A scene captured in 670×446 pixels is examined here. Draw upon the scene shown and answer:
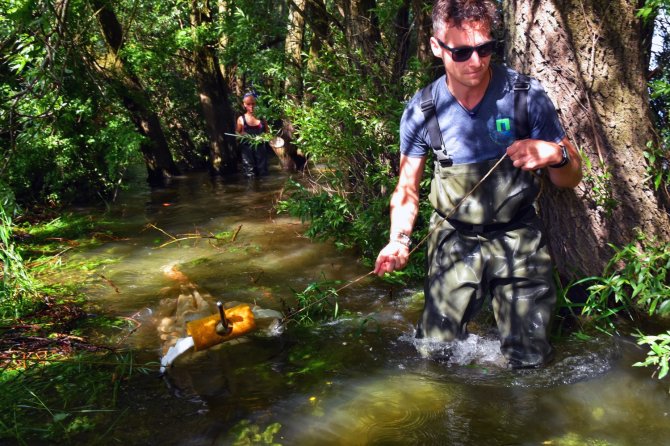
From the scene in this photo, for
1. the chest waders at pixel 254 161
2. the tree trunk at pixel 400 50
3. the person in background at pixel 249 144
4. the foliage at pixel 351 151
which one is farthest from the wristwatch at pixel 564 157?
the chest waders at pixel 254 161

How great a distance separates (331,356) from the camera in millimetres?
4125

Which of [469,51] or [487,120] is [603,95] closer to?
[487,120]

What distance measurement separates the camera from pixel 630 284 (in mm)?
3721

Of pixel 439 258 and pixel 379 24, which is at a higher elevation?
pixel 379 24

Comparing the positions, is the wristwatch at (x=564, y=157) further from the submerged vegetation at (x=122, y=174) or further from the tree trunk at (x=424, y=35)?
the tree trunk at (x=424, y=35)

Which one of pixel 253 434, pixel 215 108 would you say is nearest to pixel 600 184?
pixel 253 434


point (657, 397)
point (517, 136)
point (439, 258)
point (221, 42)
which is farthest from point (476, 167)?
point (221, 42)

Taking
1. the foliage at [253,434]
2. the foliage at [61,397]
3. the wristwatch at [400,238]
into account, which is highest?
the wristwatch at [400,238]

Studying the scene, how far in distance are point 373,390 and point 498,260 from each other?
1.11 m

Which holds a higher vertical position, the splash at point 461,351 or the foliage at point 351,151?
the foliage at point 351,151

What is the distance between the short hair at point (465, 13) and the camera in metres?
3.12

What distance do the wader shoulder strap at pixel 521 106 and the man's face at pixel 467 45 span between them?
8.0 inches

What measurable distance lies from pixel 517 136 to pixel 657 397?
1.67m

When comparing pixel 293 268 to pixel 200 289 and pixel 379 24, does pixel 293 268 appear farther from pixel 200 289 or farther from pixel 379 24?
pixel 379 24
